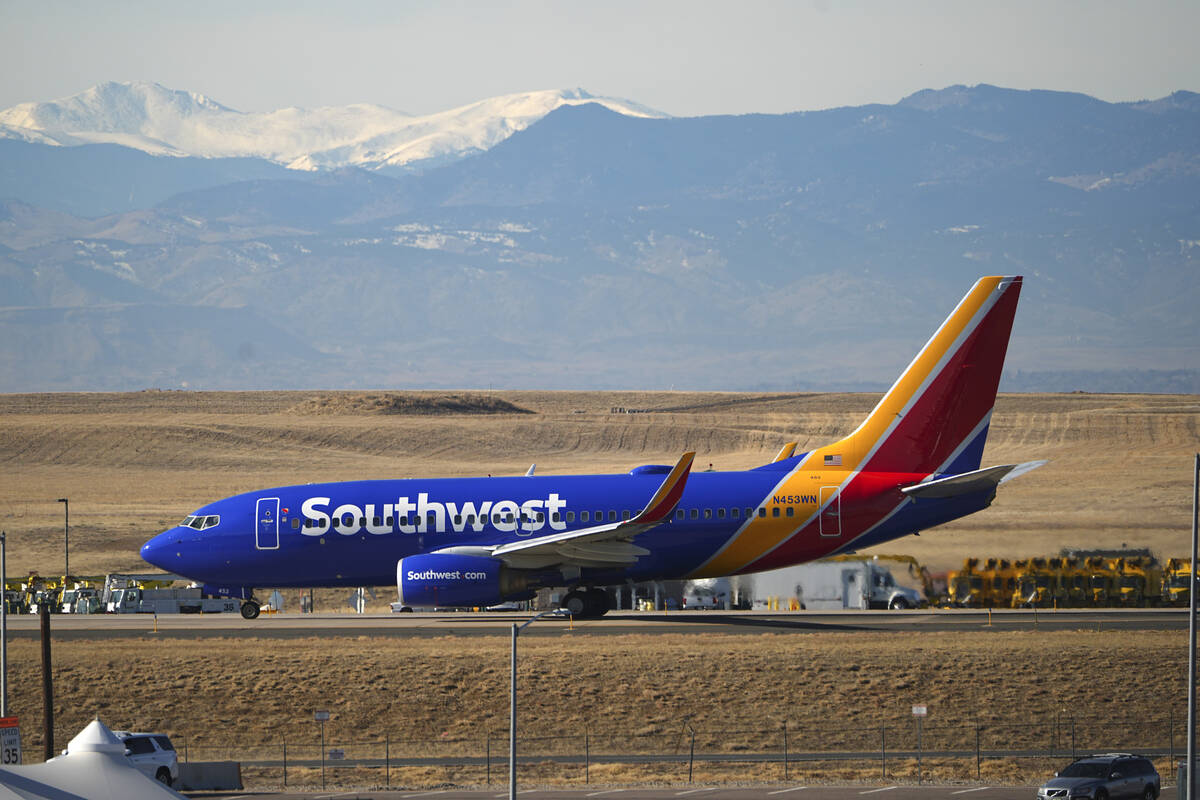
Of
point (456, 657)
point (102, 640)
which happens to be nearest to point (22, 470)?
point (102, 640)

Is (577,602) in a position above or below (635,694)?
above

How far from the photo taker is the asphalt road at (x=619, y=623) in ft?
163

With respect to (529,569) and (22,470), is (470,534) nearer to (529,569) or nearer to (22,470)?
(529,569)

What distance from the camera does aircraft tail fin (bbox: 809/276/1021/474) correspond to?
163 feet

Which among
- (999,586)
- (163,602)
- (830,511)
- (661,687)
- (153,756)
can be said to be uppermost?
(830,511)

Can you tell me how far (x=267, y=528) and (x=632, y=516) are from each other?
11.3m

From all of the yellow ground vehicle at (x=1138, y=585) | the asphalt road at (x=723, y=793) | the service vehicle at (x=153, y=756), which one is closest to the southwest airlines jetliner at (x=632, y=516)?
the yellow ground vehicle at (x=1138, y=585)

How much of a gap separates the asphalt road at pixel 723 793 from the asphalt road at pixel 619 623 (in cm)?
1249

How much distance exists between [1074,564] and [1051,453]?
67.8 m

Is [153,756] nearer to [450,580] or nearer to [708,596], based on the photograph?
[450,580]

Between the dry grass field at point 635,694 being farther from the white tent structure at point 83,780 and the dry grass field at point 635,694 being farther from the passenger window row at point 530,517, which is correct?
the white tent structure at point 83,780

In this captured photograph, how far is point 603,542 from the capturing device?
48.1 metres

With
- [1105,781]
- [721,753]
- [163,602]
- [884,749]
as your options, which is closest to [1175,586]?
[884,749]

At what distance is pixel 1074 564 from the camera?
194ft
